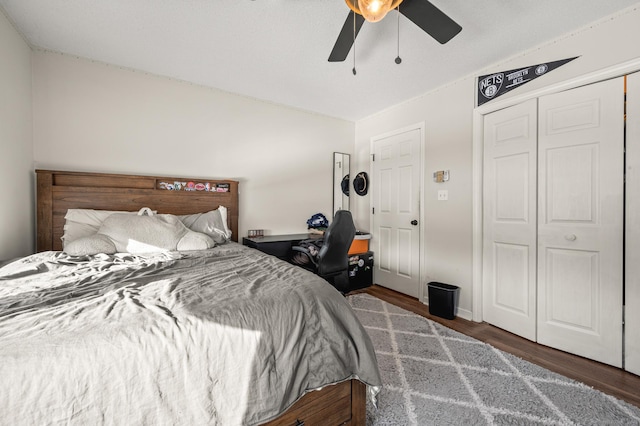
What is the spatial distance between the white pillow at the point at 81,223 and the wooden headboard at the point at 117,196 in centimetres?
15

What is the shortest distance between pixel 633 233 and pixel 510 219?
74 cm

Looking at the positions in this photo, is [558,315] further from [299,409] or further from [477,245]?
[299,409]

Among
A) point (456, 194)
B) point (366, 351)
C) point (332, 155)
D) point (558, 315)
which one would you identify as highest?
point (332, 155)

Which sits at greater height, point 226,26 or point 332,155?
point 226,26

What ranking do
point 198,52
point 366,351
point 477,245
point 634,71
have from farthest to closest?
point 477,245
point 198,52
point 634,71
point 366,351

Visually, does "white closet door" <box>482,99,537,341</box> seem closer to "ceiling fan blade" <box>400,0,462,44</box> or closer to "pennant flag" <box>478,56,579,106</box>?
"pennant flag" <box>478,56,579,106</box>

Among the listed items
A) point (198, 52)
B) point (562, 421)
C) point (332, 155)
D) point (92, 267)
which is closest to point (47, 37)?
point (198, 52)

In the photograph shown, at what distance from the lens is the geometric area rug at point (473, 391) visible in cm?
142

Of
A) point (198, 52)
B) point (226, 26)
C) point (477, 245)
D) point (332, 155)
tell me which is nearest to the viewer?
point (226, 26)

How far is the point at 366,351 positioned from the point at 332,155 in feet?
10.5

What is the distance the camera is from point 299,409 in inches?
42.7

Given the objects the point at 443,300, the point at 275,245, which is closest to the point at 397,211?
→ the point at 443,300

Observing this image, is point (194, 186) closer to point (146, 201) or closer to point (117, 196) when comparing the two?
point (146, 201)

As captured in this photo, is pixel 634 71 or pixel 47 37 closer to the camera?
pixel 634 71
